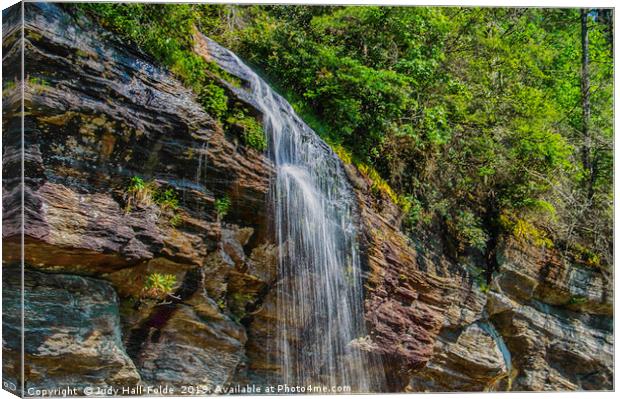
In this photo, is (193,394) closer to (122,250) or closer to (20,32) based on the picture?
(122,250)

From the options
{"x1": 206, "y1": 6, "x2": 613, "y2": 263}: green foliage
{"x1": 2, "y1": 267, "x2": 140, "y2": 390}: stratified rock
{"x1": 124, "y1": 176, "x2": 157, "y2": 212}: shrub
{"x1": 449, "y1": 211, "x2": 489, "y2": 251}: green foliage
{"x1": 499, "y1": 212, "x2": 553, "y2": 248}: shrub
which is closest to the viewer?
{"x1": 2, "y1": 267, "x2": 140, "y2": 390}: stratified rock

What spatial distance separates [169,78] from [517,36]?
456 centimetres

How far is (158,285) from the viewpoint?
23.0ft

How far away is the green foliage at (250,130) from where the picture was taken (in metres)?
7.59

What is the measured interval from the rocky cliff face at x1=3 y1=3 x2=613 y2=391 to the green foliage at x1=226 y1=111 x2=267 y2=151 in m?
0.11

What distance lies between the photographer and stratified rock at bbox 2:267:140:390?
6.27m

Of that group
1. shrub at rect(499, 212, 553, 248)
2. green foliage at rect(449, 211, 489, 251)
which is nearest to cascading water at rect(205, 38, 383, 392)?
green foliage at rect(449, 211, 489, 251)

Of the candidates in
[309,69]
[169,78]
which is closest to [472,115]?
[309,69]

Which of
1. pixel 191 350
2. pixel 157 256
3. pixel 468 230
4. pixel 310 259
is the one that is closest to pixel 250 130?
pixel 310 259

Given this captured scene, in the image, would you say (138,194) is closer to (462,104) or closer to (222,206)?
(222,206)

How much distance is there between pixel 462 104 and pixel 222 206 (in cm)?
338

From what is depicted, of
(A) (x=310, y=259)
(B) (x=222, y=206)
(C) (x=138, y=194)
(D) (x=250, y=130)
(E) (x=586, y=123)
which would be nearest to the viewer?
(C) (x=138, y=194)

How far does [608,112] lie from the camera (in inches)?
336

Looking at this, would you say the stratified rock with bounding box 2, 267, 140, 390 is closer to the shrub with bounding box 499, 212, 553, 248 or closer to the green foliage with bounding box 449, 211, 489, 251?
the green foliage with bounding box 449, 211, 489, 251
